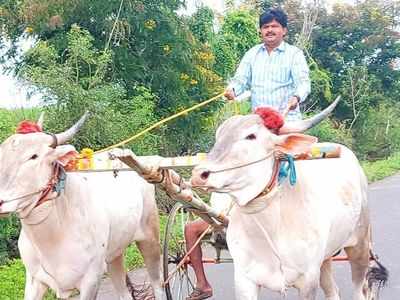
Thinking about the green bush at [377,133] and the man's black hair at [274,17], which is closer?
the man's black hair at [274,17]

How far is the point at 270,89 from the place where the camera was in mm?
5844

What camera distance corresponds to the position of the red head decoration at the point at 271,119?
452 cm

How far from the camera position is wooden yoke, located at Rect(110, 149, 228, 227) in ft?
13.5

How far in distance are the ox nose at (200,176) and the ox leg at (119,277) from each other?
251 centimetres

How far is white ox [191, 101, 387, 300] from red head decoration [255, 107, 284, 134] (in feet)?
0.13

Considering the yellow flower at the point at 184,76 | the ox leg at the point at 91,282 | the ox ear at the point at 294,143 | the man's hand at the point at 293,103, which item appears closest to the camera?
the ox ear at the point at 294,143

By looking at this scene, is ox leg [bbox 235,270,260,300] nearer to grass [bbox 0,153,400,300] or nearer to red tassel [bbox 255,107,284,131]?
red tassel [bbox 255,107,284,131]

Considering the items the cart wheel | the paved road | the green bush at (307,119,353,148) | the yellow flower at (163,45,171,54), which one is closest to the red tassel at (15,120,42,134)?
the cart wheel

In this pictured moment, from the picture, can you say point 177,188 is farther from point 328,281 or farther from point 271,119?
point 328,281

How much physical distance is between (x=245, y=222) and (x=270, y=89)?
156cm

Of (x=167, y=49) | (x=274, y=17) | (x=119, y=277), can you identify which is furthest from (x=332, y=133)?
(x=274, y=17)

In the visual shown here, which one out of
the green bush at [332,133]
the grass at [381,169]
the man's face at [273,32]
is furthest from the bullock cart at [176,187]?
the green bush at [332,133]

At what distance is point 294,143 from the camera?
14.6ft

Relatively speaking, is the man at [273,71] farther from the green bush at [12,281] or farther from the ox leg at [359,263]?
the green bush at [12,281]
